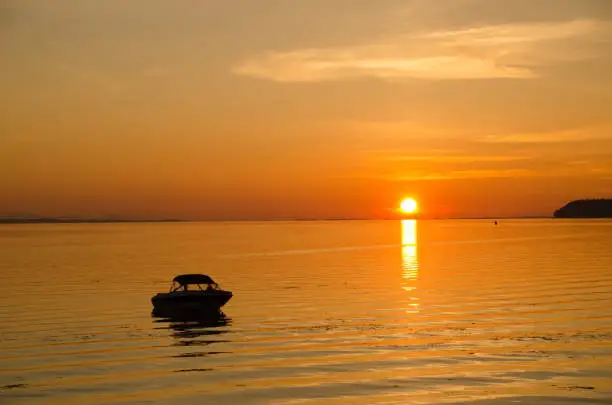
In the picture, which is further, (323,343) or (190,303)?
(190,303)

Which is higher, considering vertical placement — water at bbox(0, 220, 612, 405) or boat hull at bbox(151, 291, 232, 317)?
boat hull at bbox(151, 291, 232, 317)

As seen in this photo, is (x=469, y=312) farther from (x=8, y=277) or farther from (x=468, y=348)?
(x=8, y=277)

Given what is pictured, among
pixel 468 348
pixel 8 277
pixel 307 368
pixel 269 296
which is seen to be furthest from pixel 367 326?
pixel 8 277

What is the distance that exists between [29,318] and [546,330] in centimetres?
3363

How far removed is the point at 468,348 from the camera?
3731 centimetres

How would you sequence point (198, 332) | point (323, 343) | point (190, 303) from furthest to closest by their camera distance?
point (190, 303) < point (198, 332) < point (323, 343)

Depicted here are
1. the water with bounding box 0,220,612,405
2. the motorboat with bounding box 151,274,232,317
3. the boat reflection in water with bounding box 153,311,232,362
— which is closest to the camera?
the water with bounding box 0,220,612,405

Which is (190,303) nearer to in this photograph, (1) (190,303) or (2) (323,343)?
(1) (190,303)

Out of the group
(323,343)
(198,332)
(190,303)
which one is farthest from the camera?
(190,303)

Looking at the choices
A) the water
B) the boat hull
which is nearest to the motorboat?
the boat hull

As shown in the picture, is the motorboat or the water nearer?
the water

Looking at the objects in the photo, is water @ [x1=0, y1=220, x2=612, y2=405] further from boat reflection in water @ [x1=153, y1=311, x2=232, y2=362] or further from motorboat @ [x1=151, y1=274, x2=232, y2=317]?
motorboat @ [x1=151, y1=274, x2=232, y2=317]

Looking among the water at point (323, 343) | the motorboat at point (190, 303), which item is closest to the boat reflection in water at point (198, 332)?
the water at point (323, 343)

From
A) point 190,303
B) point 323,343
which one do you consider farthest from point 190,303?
point 323,343
